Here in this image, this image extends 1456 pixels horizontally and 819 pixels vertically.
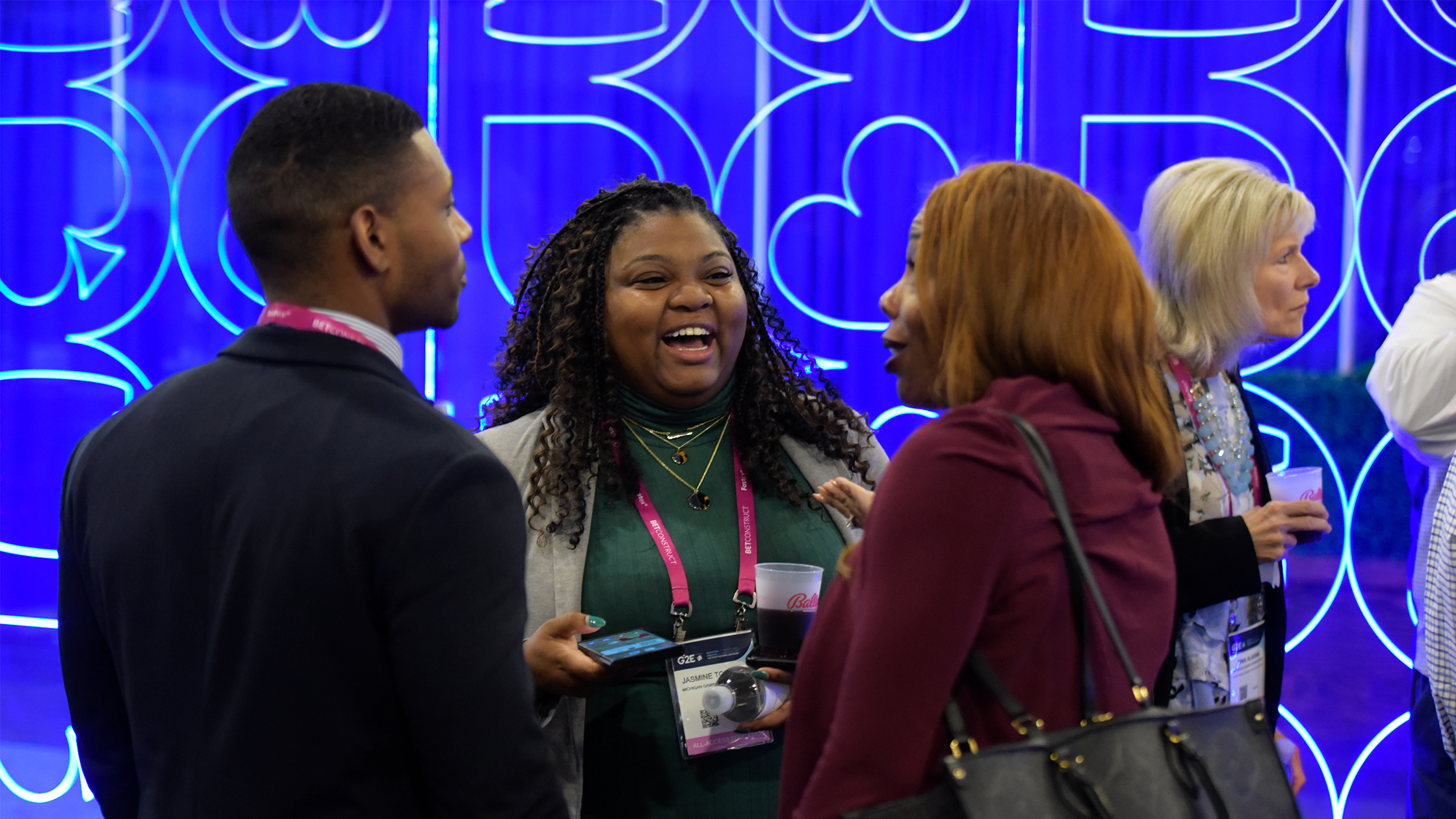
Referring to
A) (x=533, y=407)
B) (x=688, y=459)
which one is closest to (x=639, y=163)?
(x=533, y=407)

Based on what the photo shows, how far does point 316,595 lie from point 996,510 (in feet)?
2.57

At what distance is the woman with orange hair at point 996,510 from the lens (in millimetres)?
Answer: 1146

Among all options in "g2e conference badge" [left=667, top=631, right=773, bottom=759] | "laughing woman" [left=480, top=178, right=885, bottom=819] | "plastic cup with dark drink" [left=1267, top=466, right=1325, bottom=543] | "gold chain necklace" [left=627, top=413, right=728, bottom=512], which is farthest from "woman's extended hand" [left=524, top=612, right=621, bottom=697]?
"plastic cup with dark drink" [left=1267, top=466, right=1325, bottom=543]

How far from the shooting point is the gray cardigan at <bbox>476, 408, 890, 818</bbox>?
195 centimetres

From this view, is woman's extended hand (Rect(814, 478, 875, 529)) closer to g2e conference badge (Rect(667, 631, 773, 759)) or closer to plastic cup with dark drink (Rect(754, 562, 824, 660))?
plastic cup with dark drink (Rect(754, 562, 824, 660))

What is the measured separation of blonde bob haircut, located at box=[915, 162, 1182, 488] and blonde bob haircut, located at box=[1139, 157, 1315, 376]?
40.0 inches

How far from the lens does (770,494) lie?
7.45ft

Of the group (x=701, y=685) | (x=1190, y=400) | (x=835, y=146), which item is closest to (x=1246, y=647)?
(x=1190, y=400)

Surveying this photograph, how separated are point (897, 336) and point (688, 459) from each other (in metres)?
0.90

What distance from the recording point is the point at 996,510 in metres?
1.14

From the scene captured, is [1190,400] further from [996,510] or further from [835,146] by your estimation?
[835,146]

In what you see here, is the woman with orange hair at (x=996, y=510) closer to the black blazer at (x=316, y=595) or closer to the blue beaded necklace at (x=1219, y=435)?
the black blazer at (x=316, y=595)

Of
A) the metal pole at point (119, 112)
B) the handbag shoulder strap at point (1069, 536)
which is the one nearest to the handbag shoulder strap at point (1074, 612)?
the handbag shoulder strap at point (1069, 536)

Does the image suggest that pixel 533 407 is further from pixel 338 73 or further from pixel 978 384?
pixel 338 73
